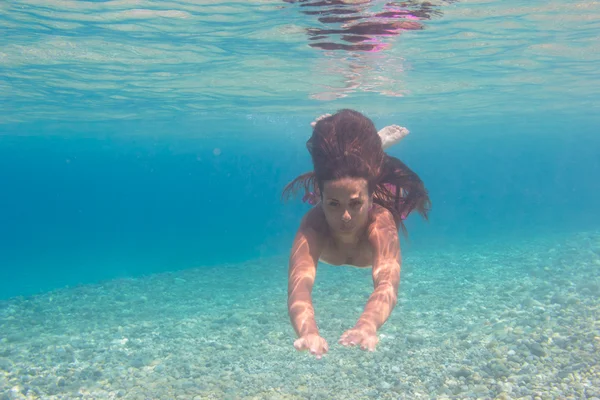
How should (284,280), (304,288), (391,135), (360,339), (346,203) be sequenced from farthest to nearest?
(284,280)
(391,135)
(346,203)
(304,288)
(360,339)

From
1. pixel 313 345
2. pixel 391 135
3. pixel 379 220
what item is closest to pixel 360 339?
pixel 313 345

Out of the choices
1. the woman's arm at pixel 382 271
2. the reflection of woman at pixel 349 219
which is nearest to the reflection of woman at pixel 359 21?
the reflection of woman at pixel 349 219

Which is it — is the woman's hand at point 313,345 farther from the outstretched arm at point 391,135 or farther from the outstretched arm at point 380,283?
the outstretched arm at point 391,135

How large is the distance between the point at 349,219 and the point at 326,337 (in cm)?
799

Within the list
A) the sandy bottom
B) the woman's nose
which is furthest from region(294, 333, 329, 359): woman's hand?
the sandy bottom

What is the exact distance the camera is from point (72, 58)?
1591 cm

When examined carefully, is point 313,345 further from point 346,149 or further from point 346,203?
point 346,149

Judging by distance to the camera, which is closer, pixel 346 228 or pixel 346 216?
pixel 346 216

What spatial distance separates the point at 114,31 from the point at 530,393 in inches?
531

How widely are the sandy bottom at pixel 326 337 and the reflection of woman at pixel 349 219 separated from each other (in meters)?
5.08

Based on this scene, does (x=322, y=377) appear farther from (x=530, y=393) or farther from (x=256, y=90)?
(x=256, y=90)

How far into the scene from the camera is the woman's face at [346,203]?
427 cm

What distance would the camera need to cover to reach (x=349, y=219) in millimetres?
4418

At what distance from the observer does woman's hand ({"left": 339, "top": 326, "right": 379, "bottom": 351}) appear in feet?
11.0
